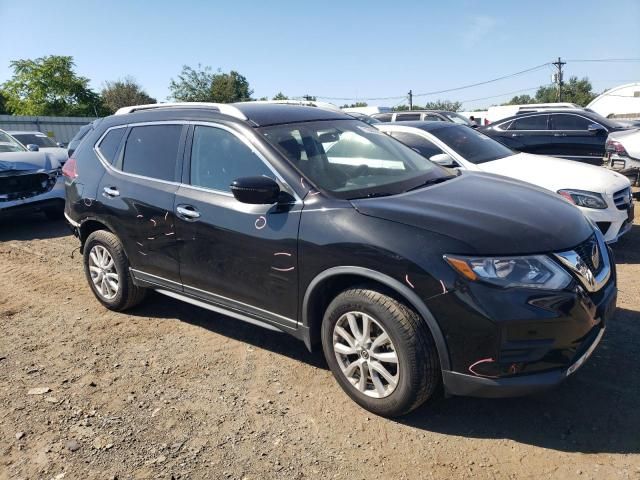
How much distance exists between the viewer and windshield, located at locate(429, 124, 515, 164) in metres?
6.44

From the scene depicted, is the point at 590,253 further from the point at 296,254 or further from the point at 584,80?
the point at 584,80

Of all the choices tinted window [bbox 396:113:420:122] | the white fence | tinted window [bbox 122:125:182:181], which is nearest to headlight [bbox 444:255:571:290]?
tinted window [bbox 122:125:182:181]

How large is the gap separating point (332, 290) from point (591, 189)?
12.9ft

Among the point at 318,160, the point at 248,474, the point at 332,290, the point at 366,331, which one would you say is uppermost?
the point at 318,160

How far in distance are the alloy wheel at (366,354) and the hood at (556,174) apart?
349 centimetres

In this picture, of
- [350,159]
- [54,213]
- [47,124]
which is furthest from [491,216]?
[47,124]

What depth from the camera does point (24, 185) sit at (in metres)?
8.21

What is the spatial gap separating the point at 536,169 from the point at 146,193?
4.50m

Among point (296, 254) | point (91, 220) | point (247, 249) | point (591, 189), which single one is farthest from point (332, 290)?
point (591, 189)

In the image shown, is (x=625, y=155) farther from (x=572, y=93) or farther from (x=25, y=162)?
(x=572, y=93)

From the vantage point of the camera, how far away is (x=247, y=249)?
3354 mm

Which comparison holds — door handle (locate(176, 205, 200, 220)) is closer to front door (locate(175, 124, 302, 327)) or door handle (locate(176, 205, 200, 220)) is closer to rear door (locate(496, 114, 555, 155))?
front door (locate(175, 124, 302, 327))

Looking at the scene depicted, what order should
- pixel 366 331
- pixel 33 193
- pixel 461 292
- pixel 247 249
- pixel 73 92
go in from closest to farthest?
pixel 461 292
pixel 366 331
pixel 247 249
pixel 33 193
pixel 73 92

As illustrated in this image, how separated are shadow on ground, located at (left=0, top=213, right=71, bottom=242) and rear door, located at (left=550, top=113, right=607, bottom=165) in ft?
31.3
